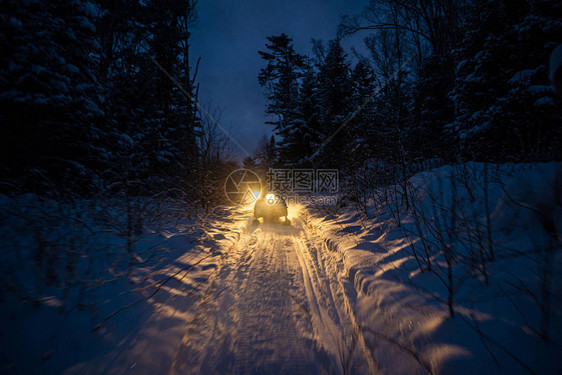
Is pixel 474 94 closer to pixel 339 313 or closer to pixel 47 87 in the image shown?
pixel 339 313

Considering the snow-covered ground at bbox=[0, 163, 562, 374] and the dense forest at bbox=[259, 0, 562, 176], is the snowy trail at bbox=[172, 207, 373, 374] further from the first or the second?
the dense forest at bbox=[259, 0, 562, 176]

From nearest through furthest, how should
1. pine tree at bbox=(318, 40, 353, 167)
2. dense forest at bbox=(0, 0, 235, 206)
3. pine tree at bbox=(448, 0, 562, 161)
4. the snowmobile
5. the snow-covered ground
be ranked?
the snow-covered ground, dense forest at bbox=(0, 0, 235, 206), pine tree at bbox=(448, 0, 562, 161), the snowmobile, pine tree at bbox=(318, 40, 353, 167)

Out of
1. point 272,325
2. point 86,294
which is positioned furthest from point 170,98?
point 272,325

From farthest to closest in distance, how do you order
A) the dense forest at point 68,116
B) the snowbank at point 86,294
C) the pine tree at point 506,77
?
the pine tree at point 506,77 → the dense forest at point 68,116 → the snowbank at point 86,294

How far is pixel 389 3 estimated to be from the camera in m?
11.0

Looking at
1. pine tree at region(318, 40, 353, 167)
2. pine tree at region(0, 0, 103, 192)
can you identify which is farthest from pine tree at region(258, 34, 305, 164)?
pine tree at region(0, 0, 103, 192)

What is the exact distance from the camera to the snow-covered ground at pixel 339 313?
4.65ft

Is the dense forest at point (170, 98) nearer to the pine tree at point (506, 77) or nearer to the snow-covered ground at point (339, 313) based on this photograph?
the pine tree at point (506, 77)

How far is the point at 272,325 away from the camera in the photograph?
204 cm

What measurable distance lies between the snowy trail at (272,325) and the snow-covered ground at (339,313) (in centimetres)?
1

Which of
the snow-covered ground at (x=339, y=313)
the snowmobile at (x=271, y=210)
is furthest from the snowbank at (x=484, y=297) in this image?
the snowmobile at (x=271, y=210)

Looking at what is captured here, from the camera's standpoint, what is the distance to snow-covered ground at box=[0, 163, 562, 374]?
1.42 metres

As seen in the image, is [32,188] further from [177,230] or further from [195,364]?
[195,364]

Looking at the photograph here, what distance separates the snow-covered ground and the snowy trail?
0.5 inches
